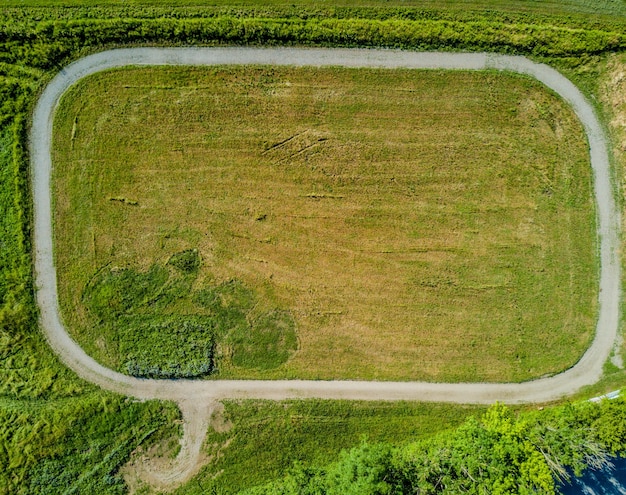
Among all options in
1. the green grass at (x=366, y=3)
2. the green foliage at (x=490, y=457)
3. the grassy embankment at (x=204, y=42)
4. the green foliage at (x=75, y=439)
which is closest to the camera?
the green foliage at (x=490, y=457)

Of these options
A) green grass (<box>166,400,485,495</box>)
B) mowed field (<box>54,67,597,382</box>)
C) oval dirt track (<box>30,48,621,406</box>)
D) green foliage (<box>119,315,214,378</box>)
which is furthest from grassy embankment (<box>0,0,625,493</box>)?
green foliage (<box>119,315,214,378</box>)

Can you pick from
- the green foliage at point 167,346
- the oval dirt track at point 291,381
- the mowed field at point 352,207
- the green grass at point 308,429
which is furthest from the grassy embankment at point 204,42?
the green foliage at point 167,346

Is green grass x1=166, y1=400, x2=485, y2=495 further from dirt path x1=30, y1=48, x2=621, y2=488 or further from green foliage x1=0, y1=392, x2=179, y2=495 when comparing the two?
green foliage x1=0, y1=392, x2=179, y2=495

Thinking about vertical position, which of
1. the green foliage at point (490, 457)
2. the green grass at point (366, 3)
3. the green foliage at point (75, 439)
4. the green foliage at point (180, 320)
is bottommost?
the green foliage at point (75, 439)

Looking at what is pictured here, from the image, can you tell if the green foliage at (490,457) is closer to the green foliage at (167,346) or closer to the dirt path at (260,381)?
the dirt path at (260,381)

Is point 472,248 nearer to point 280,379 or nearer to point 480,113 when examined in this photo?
point 480,113

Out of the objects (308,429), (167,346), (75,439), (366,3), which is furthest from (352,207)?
(75,439)

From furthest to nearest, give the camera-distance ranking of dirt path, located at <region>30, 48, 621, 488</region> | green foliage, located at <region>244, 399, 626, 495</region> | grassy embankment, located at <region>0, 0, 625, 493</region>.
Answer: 1. dirt path, located at <region>30, 48, 621, 488</region>
2. grassy embankment, located at <region>0, 0, 625, 493</region>
3. green foliage, located at <region>244, 399, 626, 495</region>
